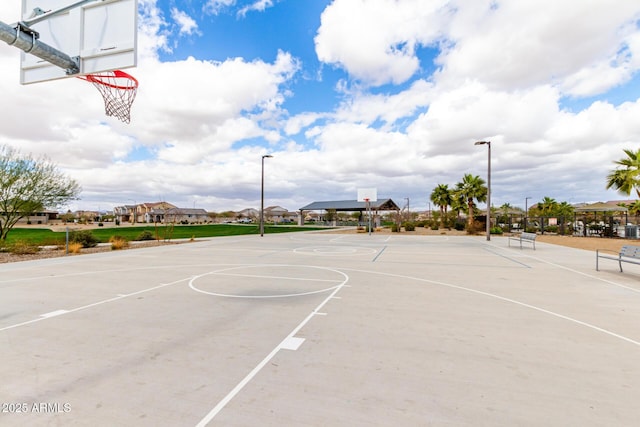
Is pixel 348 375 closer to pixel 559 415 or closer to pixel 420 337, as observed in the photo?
pixel 420 337

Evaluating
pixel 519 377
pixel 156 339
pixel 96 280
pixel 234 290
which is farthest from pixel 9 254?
pixel 519 377

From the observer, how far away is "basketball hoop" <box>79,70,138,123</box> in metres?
8.25

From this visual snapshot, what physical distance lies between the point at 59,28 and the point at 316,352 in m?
8.49

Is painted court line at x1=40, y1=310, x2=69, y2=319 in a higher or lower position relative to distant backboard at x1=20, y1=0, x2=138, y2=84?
lower

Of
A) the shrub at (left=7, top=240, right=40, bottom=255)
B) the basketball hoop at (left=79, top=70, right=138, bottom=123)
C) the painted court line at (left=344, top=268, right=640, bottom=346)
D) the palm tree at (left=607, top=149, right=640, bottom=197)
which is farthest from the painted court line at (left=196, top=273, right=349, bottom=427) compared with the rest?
the palm tree at (left=607, top=149, right=640, bottom=197)

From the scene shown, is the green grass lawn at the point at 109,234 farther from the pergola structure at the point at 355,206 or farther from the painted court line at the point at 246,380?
the pergola structure at the point at 355,206

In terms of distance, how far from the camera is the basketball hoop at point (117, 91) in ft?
27.1

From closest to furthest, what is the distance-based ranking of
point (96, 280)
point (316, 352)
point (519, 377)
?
1. point (519, 377)
2. point (316, 352)
3. point (96, 280)

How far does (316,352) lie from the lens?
3.77 m

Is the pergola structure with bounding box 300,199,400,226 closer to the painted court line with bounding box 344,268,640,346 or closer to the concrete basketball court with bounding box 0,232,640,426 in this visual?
the painted court line with bounding box 344,268,640,346

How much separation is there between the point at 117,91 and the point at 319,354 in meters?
9.57

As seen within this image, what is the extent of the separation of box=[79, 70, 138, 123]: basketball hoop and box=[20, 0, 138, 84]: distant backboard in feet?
4.56

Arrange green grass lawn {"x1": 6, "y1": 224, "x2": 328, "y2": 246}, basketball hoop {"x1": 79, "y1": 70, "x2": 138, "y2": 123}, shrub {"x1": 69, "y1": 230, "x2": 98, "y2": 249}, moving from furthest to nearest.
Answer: green grass lawn {"x1": 6, "y1": 224, "x2": 328, "y2": 246}, shrub {"x1": 69, "y1": 230, "x2": 98, "y2": 249}, basketball hoop {"x1": 79, "y1": 70, "x2": 138, "y2": 123}

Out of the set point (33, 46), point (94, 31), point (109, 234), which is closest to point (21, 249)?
point (33, 46)
